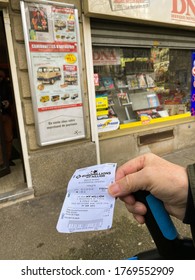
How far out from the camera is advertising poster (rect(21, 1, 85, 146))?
294 centimetres

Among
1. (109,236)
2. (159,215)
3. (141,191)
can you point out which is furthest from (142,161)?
(109,236)

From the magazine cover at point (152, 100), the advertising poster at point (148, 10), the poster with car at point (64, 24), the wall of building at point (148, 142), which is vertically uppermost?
the advertising poster at point (148, 10)

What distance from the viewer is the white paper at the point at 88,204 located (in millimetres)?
894

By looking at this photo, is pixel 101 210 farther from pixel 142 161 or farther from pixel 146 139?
pixel 146 139

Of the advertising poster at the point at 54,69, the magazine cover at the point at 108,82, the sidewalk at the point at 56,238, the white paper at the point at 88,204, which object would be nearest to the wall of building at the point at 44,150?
the advertising poster at the point at 54,69

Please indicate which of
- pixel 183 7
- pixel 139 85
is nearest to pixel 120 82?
pixel 139 85

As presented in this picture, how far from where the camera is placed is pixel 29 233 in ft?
8.43

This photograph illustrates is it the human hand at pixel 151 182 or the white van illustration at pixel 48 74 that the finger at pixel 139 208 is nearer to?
the human hand at pixel 151 182

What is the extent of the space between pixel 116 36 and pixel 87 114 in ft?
5.16

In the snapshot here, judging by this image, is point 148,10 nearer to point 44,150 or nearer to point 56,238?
point 44,150

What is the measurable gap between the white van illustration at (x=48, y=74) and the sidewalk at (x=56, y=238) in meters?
1.86

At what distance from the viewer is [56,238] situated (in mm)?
2461

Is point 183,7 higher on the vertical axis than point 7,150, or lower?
higher

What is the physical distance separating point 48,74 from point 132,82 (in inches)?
87.5
